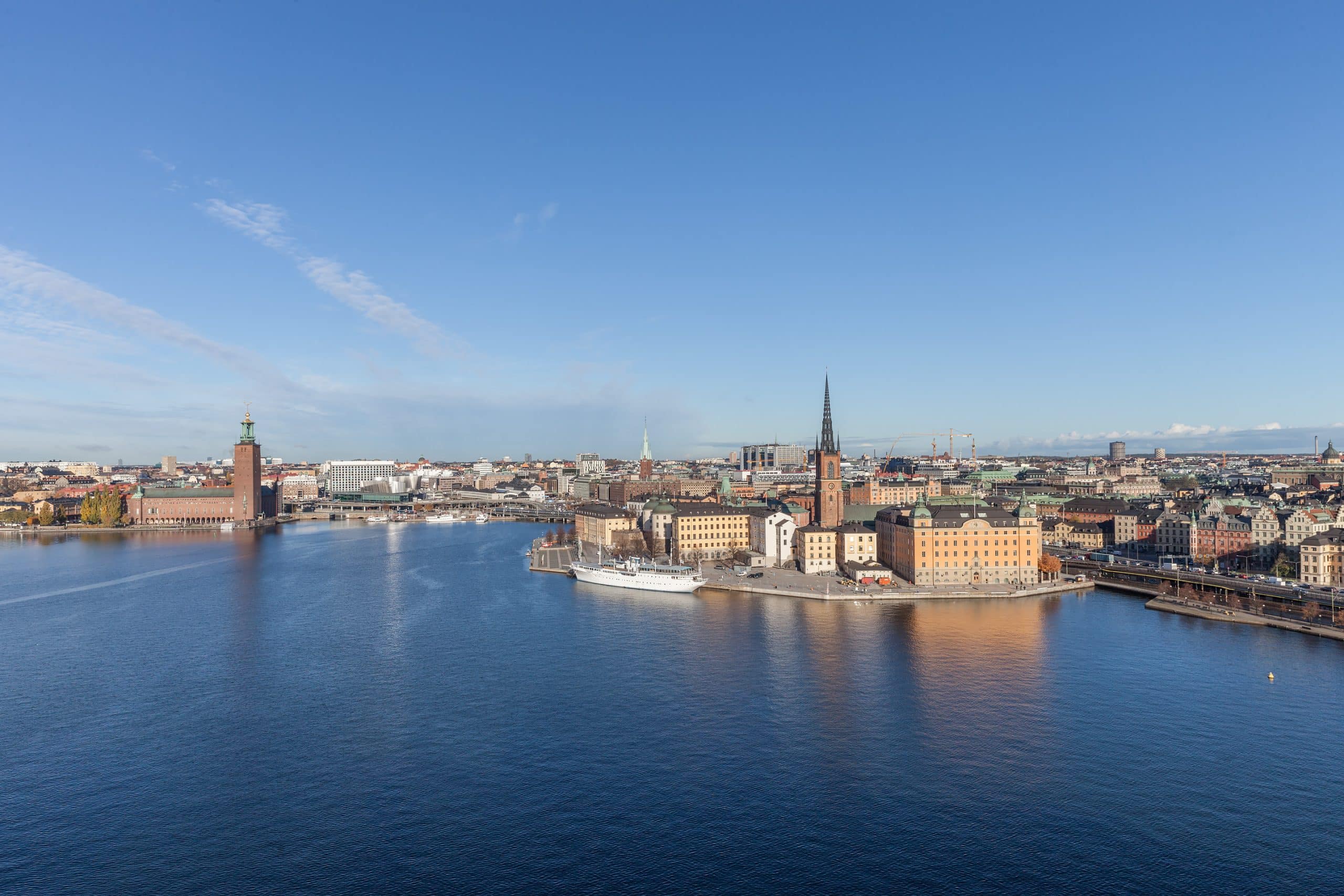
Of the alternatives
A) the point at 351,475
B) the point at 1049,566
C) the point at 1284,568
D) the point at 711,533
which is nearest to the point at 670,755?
the point at 1049,566

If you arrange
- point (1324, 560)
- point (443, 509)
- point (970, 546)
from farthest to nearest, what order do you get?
point (443, 509) → point (970, 546) → point (1324, 560)

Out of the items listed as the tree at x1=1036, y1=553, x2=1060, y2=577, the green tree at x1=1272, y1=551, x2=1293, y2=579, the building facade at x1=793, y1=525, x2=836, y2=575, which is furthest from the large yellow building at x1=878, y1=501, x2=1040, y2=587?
the green tree at x1=1272, y1=551, x2=1293, y2=579

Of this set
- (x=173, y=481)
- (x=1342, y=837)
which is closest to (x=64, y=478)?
(x=173, y=481)

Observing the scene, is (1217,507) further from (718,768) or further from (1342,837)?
(718,768)

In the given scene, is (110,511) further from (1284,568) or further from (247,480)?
(1284,568)

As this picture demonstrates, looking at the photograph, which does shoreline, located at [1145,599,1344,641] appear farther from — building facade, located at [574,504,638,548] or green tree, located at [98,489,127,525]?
green tree, located at [98,489,127,525]

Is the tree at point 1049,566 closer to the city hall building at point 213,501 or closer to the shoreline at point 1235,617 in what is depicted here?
the shoreline at point 1235,617
